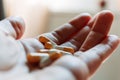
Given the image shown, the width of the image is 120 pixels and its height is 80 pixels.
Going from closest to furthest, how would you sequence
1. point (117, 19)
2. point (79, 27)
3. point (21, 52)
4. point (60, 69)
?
point (60, 69), point (21, 52), point (79, 27), point (117, 19)

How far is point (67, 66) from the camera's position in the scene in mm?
429

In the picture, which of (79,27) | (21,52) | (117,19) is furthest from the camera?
(117,19)

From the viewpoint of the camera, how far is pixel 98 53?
1.67 ft

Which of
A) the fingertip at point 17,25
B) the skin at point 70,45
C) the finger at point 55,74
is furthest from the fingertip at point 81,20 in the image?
the finger at point 55,74

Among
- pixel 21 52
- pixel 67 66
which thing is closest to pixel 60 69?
pixel 67 66

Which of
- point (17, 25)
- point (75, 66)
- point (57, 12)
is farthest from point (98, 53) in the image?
point (57, 12)

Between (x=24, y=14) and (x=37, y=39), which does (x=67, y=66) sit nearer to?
(x=37, y=39)

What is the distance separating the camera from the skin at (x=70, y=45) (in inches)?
16.9

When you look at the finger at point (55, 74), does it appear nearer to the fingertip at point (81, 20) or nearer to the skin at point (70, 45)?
the skin at point (70, 45)

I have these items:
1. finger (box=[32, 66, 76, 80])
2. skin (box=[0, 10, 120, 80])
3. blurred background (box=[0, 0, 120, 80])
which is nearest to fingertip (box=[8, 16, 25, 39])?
skin (box=[0, 10, 120, 80])

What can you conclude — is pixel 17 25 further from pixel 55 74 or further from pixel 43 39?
pixel 55 74

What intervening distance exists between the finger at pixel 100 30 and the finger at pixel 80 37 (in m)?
0.03

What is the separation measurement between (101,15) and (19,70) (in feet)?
0.73

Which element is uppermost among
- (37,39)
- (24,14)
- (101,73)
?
(37,39)
